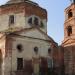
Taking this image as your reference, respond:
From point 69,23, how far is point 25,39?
18.7 feet

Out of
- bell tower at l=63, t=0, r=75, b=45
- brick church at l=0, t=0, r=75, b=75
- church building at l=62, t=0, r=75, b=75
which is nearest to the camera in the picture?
brick church at l=0, t=0, r=75, b=75

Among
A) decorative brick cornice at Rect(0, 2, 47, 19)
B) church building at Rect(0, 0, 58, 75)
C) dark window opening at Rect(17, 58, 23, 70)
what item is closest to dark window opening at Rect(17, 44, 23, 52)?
church building at Rect(0, 0, 58, 75)

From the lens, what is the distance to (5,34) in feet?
78.6

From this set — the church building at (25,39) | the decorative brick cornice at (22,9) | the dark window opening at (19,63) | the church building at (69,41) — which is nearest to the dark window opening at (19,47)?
the church building at (25,39)

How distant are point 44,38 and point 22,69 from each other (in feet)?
14.3

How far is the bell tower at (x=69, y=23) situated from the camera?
90.8 feet

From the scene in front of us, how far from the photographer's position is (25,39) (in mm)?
25312

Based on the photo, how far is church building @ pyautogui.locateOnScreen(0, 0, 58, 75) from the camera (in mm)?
24047

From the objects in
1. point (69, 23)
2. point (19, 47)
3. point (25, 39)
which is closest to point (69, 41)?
point (69, 23)

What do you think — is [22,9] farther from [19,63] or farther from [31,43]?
[19,63]

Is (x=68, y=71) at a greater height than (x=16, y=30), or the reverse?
(x=16, y=30)

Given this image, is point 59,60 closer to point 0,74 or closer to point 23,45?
point 23,45

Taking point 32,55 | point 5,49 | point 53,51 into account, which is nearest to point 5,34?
point 5,49

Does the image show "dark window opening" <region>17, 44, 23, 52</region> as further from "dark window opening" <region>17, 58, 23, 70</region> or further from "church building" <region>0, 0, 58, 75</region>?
"dark window opening" <region>17, 58, 23, 70</region>
